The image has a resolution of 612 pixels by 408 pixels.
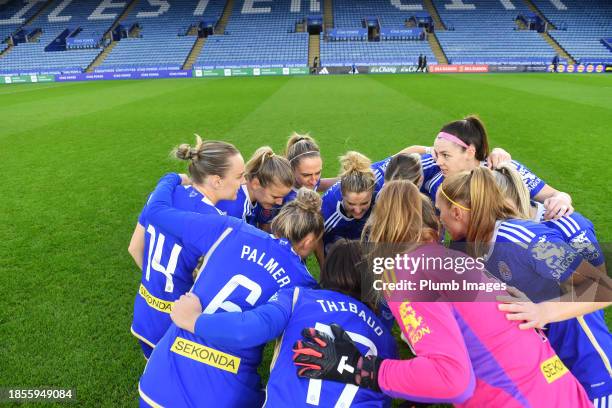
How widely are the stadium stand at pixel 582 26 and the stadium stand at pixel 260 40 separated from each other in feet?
71.6

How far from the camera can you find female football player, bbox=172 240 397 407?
1.56 metres

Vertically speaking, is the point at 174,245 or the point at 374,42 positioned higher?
the point at 174,245

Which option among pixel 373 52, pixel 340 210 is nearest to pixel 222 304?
pixel 340 210

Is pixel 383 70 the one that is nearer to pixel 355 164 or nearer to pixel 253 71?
pixel 253 71

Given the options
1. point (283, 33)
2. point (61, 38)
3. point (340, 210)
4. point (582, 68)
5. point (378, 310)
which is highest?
point (378, 310)

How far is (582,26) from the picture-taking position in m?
34.4

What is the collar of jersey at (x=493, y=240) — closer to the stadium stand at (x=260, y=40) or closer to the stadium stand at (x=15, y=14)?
the stadium stand at (x=260, y=40)

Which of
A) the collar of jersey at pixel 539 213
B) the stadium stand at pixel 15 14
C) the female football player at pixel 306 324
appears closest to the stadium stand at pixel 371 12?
the stadium stand at pixel 15 14

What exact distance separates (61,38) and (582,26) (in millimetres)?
47522

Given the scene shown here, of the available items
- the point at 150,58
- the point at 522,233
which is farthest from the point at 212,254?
the point at 150,58

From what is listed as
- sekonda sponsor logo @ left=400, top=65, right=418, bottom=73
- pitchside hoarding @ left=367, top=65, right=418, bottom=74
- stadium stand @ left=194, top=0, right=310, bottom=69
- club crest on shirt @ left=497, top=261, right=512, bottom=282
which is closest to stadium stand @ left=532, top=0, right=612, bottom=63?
sekonda sponsor logo @ left=400, top=65, right=418, bottom=73

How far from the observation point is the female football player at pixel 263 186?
2990 mm

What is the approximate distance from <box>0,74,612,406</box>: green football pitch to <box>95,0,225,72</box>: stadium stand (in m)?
15.0

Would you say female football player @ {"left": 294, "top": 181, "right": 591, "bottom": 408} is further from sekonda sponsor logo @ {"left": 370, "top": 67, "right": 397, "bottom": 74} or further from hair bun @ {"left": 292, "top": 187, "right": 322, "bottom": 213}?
sekonda sponsor logo @ {"left": 370, "top": 67, "right": 397, "bottom": 74}
